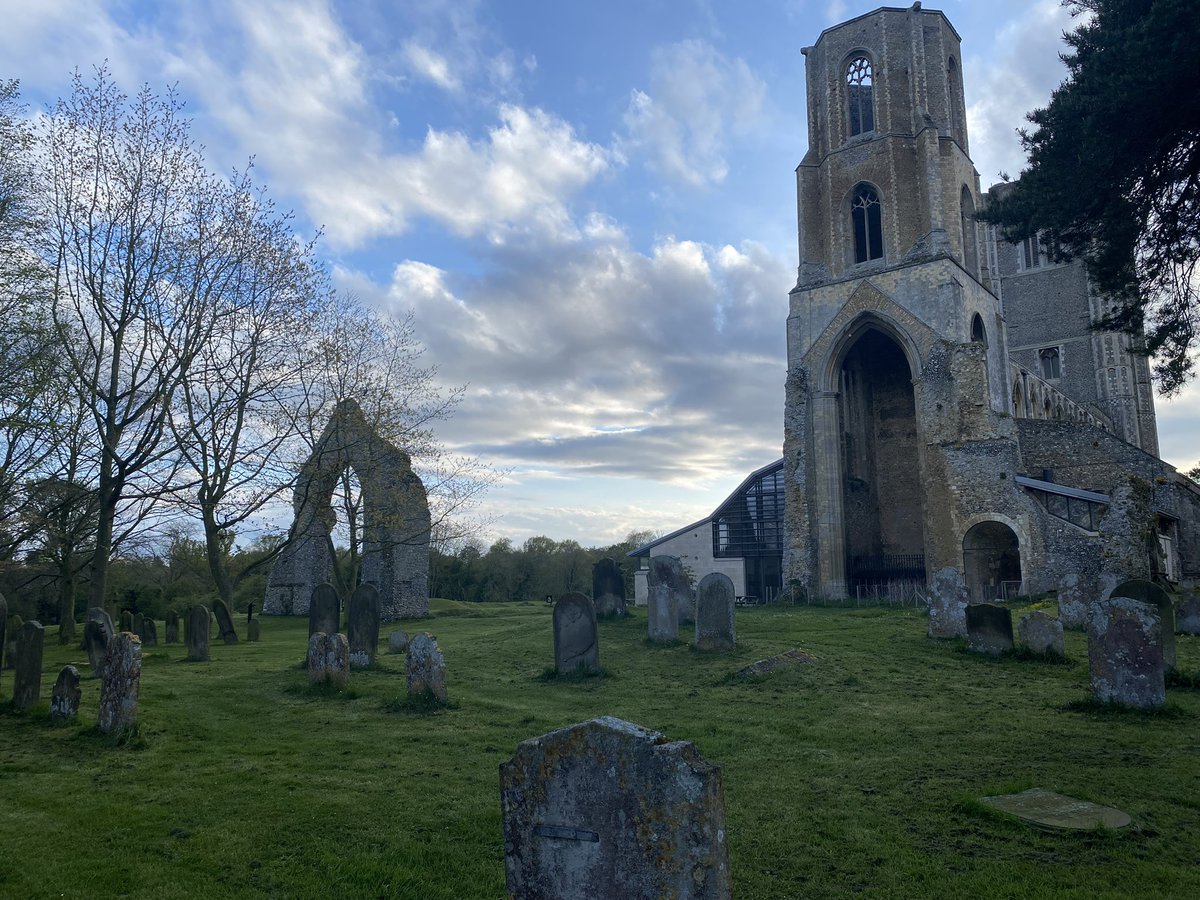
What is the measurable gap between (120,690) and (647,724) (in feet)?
17.3

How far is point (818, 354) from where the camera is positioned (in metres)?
27.8

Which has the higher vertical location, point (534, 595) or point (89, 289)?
point (89, 289)

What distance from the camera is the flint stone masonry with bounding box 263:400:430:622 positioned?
58.6 ft

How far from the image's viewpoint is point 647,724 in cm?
807

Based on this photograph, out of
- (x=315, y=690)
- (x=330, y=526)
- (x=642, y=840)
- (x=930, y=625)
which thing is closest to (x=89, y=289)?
(x=315, y=690)

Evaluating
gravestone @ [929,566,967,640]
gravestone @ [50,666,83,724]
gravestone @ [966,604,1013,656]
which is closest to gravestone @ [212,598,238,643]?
gravestone @ [50,666,83,724]

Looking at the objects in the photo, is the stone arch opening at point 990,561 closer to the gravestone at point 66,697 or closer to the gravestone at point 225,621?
the gravestone at point 225,621

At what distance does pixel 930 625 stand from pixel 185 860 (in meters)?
12.5

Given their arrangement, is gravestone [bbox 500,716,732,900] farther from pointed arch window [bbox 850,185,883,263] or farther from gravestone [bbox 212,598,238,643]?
pointed arch window [bbox 850,185,883,263]

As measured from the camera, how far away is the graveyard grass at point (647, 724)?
4324 mm

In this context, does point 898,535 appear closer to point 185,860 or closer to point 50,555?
point 50,555

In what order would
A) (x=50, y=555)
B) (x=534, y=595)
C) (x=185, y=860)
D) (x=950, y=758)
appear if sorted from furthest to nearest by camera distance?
(x=534, y=595)
(x=50, y=555)
(x=950, y=758)
(x=185, y=860)

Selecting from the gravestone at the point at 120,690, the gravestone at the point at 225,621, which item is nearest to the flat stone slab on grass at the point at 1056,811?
the gravestone at the point at 120,690

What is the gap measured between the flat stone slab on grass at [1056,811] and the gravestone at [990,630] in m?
7.06
